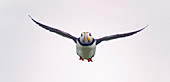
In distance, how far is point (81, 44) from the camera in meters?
30.0

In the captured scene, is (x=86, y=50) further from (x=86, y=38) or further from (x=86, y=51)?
(x=86, y=38)

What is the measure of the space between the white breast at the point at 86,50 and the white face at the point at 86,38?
618 mm

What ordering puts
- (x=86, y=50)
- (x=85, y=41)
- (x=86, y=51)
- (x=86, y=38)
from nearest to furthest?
1. (x=86, y=38)
2. (x=85, y=41)
3. (x=86, y=50)
4. (x=86, y=51)

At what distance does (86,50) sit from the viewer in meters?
30.4

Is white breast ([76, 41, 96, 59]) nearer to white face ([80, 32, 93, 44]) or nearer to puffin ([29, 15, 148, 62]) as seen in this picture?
puffin ([29, 15, 148, 62])

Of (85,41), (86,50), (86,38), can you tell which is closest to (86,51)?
(86,50)

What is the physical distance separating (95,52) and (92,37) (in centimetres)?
234

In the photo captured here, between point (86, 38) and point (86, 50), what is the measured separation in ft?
4.72

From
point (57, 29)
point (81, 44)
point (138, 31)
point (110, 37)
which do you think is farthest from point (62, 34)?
point (138, 31)

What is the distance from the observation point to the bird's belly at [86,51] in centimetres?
3021

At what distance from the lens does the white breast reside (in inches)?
1189

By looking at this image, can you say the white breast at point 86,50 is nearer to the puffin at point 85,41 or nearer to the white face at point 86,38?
the puffin at point 85,41

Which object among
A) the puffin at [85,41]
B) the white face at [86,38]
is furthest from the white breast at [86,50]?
the white face at [86,38]

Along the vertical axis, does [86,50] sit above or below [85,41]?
below
